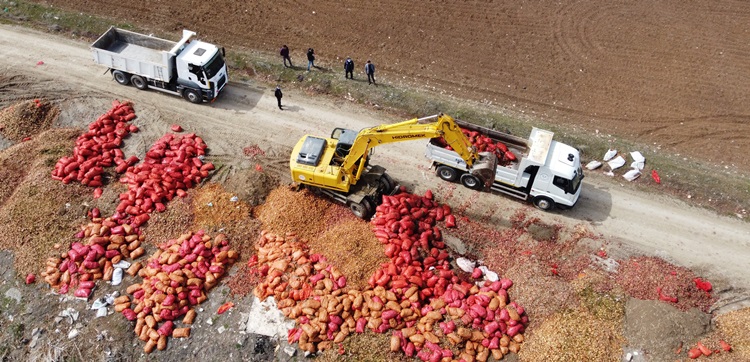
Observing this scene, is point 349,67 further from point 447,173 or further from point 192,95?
point 447,173

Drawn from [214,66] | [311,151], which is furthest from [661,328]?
[214,66]

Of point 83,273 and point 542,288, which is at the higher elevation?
point 542,288

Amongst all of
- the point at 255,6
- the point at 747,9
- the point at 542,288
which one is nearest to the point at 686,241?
the point at 542,288

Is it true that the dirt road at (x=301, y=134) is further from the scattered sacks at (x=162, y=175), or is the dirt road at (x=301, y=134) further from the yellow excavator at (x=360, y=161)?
the yellow excavator at (x=360, y=161)

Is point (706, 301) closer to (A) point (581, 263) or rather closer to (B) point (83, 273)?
(A) point (581, 263)

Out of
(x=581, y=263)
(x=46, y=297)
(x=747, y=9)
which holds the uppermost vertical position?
(x=747, y=9)

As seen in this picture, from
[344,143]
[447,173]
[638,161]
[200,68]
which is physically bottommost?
[447,173]

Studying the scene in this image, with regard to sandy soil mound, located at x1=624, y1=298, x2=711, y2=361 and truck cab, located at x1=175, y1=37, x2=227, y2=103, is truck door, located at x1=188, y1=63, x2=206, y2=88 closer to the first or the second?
truck cab, located at x1=175, y1=37, x2=227, y2=103
